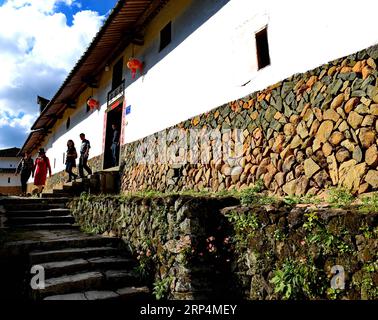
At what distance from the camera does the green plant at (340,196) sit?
3500 millimetres

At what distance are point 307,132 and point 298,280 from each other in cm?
233

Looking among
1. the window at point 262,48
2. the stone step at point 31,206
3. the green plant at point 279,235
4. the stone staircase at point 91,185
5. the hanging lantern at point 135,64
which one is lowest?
the green plant at point 279,235

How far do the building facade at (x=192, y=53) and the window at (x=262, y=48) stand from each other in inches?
0.8

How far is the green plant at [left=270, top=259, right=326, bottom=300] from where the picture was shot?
274cm

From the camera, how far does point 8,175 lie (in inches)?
1400

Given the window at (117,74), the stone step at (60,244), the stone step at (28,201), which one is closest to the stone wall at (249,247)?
the stone step at (60,244)

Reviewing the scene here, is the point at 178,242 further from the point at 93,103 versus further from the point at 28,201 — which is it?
the point at 93,103

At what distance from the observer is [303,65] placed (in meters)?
4.62

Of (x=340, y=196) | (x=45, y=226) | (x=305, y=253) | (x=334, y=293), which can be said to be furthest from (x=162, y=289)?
(x=45, y=226)

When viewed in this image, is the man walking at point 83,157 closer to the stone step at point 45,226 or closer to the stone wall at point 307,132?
the stone step at point 45,226

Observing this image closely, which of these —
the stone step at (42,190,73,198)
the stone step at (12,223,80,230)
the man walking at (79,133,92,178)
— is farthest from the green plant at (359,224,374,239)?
the man walking at (79,133,92,178)

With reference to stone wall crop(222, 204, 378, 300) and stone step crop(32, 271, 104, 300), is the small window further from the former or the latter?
stone step crop(32, 271, 104, 300)

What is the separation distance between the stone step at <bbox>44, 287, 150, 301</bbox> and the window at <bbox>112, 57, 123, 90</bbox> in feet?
27.6
